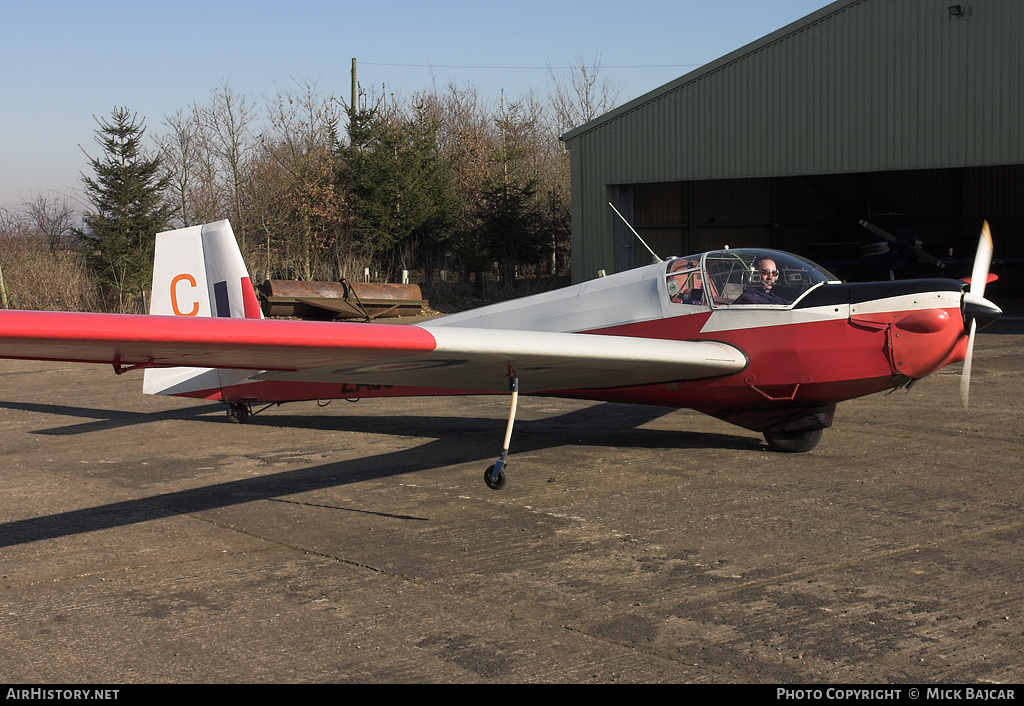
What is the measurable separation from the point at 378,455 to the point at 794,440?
367 centimetres

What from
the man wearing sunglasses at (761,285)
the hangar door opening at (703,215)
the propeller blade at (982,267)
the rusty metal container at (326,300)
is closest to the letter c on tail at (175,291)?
the man wearing sunglasses at (761,285)

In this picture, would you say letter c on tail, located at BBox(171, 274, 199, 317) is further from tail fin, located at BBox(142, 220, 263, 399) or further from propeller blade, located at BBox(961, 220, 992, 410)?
propeller blade, located at BBox(961, 220, 992, 410)

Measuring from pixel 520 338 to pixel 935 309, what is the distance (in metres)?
3.11

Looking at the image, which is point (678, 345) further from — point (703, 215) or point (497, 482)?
point (703, 215)

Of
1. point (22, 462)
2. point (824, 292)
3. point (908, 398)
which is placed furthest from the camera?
point (908, 398)

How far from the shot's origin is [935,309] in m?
6.44

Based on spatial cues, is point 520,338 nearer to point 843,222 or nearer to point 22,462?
point 22,462

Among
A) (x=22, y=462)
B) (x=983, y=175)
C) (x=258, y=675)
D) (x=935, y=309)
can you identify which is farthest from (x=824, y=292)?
(x=983, y=175)

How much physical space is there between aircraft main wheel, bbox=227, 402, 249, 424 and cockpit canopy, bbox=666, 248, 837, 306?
16.5 ft

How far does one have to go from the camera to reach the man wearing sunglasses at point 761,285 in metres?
7.07

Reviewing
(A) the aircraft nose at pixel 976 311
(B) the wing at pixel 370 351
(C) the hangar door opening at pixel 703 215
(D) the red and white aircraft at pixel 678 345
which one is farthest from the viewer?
(C) the hangar door opening at pixel 703 215

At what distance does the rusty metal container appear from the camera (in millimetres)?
21422

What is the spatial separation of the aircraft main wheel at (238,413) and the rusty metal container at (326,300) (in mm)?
11525

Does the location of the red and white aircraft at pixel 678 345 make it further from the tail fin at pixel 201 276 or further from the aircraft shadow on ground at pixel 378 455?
the aircraft shadow on ground at pixel 378 455
